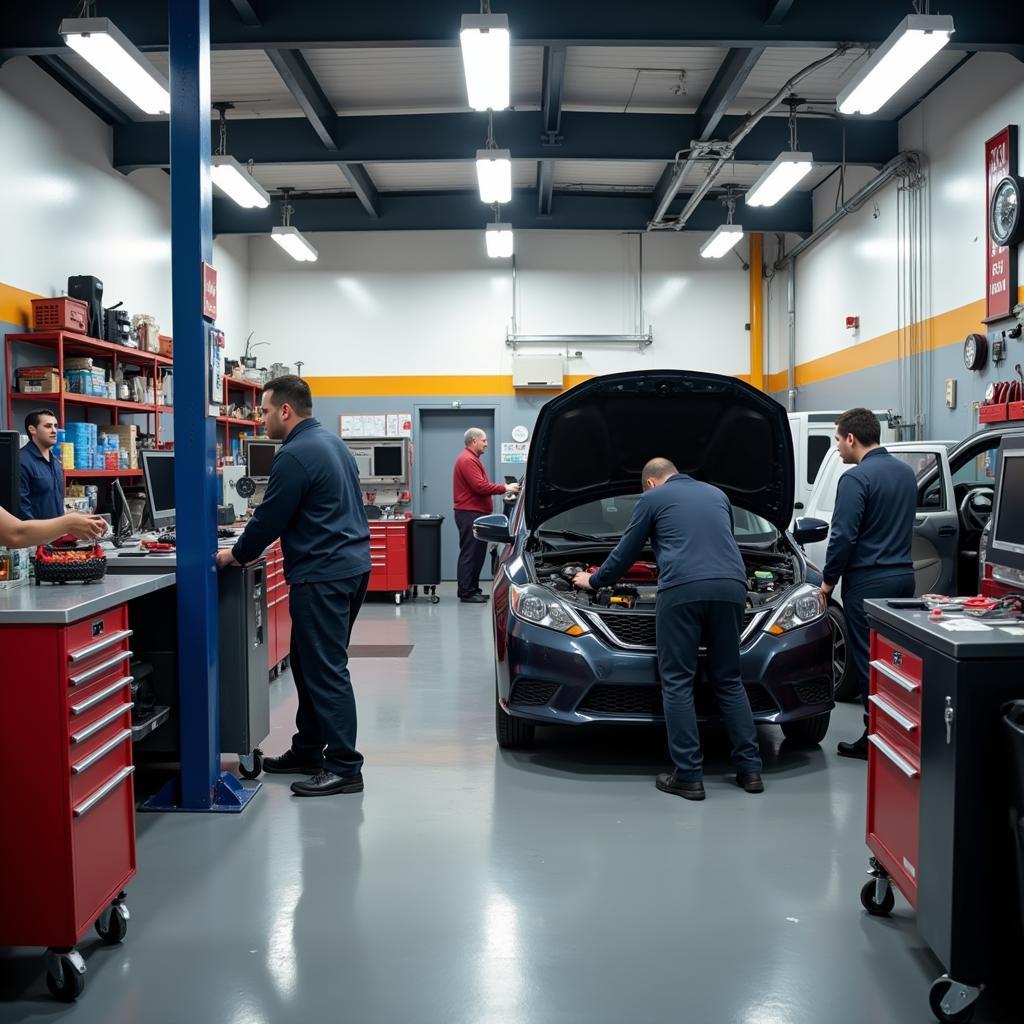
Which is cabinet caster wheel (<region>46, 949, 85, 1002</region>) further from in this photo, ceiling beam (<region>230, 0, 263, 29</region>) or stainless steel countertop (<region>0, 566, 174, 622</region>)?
ceiling beam (<region>230, 0, 263, 29</region>)

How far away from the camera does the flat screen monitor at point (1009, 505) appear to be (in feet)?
8.71

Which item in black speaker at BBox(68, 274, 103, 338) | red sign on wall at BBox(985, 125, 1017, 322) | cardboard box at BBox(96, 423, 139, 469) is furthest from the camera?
cardboard box at BBox(96, 423, 139, 469)

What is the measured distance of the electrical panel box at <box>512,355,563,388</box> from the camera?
11438 millimetres

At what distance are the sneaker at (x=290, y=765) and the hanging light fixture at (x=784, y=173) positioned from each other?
586 centimetres

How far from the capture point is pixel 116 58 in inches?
215

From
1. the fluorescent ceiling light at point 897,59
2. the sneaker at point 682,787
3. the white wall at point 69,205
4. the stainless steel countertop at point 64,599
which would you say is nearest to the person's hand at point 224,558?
the stainless steel countertop at point 64,599

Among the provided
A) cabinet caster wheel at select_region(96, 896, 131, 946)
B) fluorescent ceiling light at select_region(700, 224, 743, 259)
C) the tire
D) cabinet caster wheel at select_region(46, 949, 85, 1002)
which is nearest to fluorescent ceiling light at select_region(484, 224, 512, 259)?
fluorescent ceiling light at select_region(700, 224, 743, 259)

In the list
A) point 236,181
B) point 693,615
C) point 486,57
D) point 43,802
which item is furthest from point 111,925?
point 236,181

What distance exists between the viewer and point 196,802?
3.60 m

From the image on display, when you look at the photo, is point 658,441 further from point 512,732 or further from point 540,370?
point 540,370

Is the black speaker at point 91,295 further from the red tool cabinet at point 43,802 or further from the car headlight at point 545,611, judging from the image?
the red tool cabinet at point 43,802

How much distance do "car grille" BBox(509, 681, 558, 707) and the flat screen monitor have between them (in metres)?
1.86

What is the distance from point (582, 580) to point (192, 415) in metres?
A: 1.78

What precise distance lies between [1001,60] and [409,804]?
6296 millimetres
